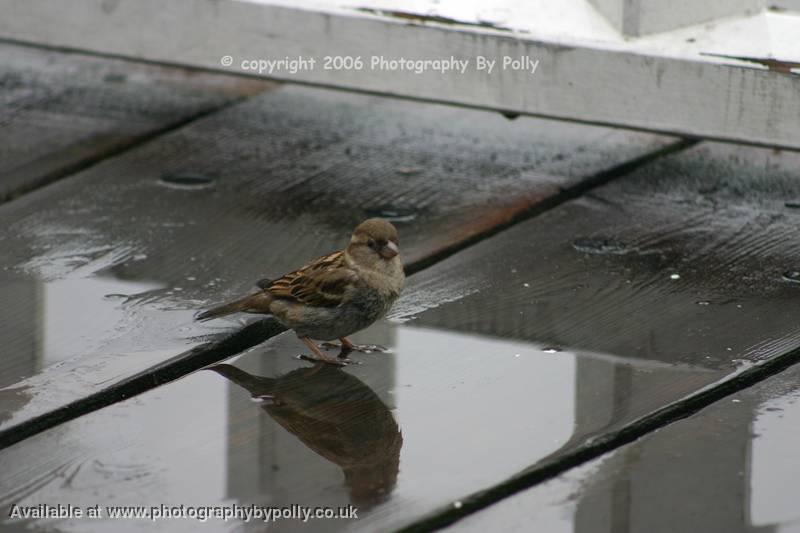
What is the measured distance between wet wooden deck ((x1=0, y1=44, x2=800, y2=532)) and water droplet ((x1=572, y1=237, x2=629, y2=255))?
0.04 feet

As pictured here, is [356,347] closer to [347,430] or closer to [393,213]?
[347,430]

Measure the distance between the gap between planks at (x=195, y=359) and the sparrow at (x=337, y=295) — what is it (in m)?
0.10

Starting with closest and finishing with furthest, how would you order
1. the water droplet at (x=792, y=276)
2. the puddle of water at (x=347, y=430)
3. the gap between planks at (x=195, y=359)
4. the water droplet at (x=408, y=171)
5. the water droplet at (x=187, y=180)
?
the puddle of water at (x=347, y=430) → the gap between planks at (x=195, y=359) → the water droplet at (x=792, y=276) → the water droplet at (x=187, y=180) → the water droplet at (x=408, y=171)

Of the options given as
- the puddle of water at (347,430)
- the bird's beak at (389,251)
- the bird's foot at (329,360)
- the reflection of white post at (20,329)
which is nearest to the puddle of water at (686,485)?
the puddle of water at (347,430)

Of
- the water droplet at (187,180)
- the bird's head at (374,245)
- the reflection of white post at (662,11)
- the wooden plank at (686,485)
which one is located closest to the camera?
the wooden plank at (686,485)

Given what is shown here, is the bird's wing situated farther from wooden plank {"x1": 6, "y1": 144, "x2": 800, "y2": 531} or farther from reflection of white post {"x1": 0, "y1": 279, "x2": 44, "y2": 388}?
reflection of white post {"x1": 0, "y1": 279, "x2": 44, "y2": 388}

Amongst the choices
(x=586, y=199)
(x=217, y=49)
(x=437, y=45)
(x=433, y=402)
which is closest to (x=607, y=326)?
(x=433, y=402)

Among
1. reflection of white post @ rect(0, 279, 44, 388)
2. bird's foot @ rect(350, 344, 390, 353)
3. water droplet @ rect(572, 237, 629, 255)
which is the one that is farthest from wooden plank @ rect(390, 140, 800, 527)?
reflection of white post @ rect(0, 279, 44, 388)

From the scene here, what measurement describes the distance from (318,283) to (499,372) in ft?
1.90

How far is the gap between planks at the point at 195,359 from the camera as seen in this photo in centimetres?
305

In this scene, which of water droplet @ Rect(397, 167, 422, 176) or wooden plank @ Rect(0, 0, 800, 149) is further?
water droplet @ Rect(397, 167, 422, 176)

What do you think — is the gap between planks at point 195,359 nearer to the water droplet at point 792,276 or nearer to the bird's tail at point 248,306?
the bird's tail at point 248,306

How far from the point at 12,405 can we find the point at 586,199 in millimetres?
2150

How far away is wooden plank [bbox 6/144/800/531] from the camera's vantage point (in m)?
2.81
